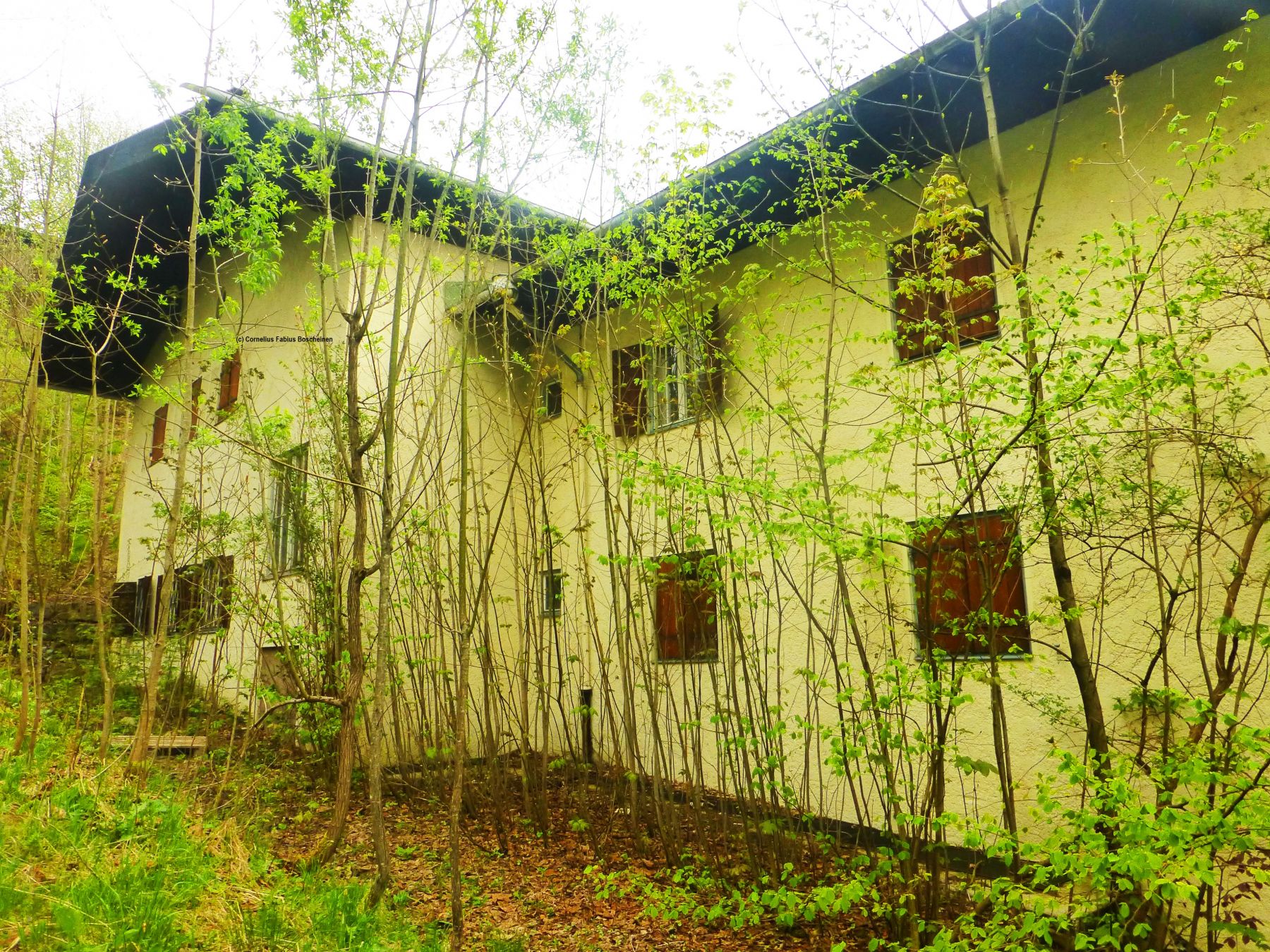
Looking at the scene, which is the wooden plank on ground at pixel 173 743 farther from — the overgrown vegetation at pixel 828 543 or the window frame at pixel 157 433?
the window frame at pixel 157 433

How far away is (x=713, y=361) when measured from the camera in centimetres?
646

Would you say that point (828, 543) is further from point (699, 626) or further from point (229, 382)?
point (229, 382)

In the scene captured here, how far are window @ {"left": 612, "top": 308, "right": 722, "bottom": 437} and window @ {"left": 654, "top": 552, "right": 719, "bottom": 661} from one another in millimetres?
1255

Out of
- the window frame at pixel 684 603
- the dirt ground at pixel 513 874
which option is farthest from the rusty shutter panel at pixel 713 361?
the dirt ground at pixel 513 874

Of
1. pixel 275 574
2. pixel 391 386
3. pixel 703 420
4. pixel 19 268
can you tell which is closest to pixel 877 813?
pixel 703 420

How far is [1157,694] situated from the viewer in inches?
161

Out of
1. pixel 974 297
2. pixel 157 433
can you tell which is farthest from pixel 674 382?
pixel 157 433

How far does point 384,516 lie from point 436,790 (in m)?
3.73

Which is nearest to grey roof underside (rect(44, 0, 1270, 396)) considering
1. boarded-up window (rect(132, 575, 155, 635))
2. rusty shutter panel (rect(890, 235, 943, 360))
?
rusty shutter panel (rect(890, 235, 943, 360))

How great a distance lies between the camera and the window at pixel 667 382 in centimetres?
610

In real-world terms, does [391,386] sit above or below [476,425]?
below

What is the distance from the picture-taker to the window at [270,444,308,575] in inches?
295

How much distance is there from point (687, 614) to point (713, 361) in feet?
7.36

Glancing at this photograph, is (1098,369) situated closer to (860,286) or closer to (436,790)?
(860,286)
